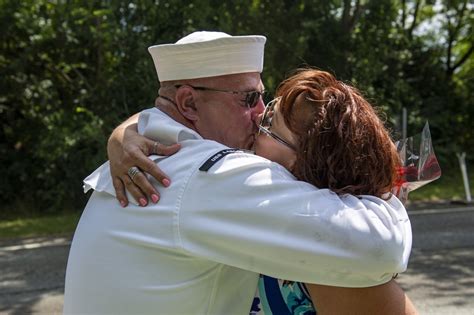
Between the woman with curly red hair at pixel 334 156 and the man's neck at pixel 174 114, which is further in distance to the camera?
the man's neck at pixel 174 114

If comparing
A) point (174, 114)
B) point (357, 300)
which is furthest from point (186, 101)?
point (357, 300)

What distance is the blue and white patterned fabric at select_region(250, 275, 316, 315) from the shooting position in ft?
→ 5.01

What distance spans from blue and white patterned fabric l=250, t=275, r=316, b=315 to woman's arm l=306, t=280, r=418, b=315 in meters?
0.05

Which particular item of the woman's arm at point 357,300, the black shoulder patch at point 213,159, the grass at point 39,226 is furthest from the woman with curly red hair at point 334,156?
the grass at point 39,226

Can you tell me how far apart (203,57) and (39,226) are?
10.6m

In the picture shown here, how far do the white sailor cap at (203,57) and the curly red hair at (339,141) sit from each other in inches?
12.8

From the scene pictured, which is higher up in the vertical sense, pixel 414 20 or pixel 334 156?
pixel 334 156

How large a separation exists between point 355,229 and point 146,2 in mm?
12389

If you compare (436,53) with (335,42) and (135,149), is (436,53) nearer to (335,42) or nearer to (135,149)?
(335,42)

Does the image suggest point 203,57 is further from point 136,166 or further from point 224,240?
point 224,240

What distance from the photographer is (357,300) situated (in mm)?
1417

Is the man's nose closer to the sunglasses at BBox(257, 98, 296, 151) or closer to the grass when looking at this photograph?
the sunglasses at BBox(257, 98, 296, 151)

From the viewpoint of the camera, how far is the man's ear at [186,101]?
6.03 feet

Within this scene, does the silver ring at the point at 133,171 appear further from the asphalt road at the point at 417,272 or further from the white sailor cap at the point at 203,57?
the asphalt road at the point at 417,272
